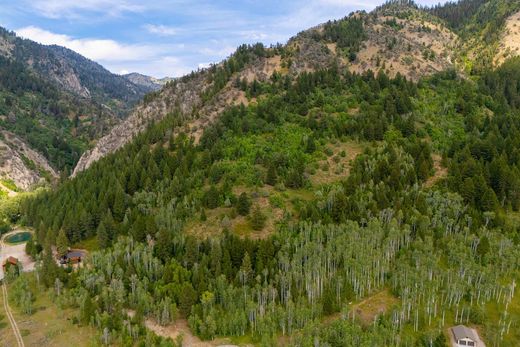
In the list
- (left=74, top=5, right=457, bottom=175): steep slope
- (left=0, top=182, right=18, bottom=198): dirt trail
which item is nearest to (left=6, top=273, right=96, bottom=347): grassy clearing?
(left=74, top=5, right=457, bottom=175): steep slope

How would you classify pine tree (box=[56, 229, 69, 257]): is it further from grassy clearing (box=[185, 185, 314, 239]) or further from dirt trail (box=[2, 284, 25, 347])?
grassy clearing (box=[185, 185, 314, 239])

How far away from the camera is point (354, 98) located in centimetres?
13875

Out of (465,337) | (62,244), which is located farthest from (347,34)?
(465,337)

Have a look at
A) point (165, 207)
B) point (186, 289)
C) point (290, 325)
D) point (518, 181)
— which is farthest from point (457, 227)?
point (165, 207)

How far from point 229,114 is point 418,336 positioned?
289 feet

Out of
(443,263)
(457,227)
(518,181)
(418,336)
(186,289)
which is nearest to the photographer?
(418,336)

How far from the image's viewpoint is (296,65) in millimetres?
166750

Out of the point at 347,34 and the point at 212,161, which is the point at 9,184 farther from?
the point at 347,34

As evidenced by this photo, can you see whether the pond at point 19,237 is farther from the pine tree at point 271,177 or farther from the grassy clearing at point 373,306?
the grassy clearing at point 373,306

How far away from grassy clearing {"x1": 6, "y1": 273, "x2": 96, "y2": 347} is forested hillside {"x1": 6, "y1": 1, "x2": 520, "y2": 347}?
243 centimetres

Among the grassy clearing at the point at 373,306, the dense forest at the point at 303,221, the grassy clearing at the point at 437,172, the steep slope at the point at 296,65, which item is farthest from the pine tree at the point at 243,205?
the steep slope at the point at 296,65

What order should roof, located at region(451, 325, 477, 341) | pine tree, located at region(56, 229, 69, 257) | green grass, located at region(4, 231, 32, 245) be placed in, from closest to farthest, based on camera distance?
roof, located at region(451, 325, 477, 341)
pine tree, located at region(56, 229, 69, 257)
green grass, located at region(4, 231, 32, 245)

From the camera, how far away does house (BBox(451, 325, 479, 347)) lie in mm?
55903

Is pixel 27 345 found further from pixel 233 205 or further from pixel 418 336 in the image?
pixel 418 336
